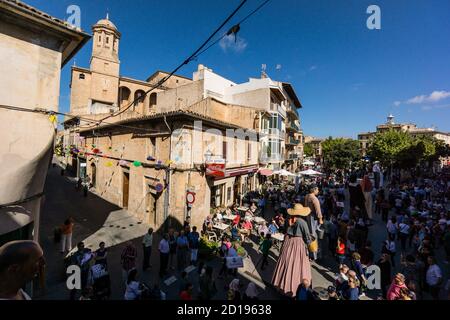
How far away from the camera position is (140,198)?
1336 cm

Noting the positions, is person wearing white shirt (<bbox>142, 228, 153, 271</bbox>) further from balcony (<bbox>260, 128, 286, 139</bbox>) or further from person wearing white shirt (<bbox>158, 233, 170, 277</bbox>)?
Answer: balcony (<bbox>260, 128, 286, 139</bbox>)

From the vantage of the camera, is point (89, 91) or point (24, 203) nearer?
point (24, 203)

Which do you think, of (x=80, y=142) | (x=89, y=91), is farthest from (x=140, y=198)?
(x=89, y=91)

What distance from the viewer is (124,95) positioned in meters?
41.7

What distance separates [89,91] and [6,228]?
35895mm

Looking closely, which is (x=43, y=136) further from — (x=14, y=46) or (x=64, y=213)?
(x=64, y=213)

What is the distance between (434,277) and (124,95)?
46.3 metres

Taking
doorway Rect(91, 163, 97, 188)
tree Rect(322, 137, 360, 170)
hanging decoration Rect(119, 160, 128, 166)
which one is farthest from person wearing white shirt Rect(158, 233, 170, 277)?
tree Rect(322, 137, 360, 170)

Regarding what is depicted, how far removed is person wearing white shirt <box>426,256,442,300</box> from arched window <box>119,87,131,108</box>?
147 feet

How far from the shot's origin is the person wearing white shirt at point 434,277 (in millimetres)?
6086

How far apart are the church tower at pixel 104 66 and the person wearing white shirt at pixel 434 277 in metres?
38.6

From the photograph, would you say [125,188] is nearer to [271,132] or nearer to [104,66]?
[271,132]
